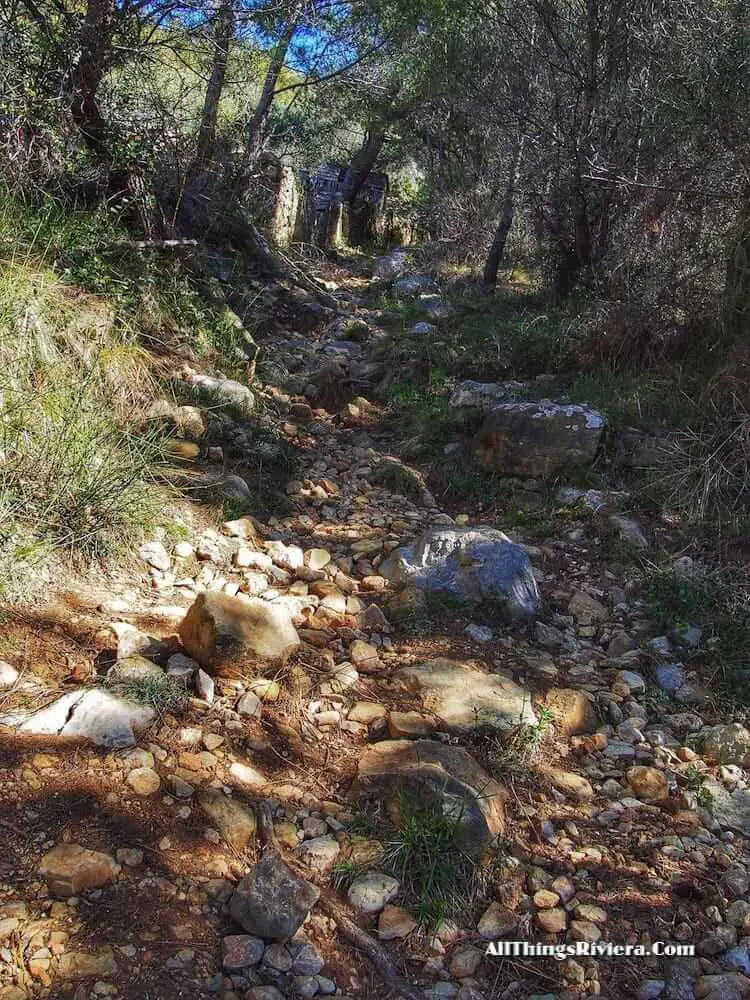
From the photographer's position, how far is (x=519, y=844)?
7.34 ft

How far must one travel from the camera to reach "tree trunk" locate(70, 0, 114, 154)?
16.3 feet

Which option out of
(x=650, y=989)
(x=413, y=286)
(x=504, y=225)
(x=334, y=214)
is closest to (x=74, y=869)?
(x=650, y=989)

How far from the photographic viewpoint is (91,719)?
89.1 inches

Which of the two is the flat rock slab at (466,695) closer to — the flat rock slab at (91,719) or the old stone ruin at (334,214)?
the flat rock slab at (91,719)

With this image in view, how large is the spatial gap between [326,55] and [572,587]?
617cm

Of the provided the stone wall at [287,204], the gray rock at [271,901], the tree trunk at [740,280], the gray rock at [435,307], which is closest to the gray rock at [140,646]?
the gray rock at [271,901]

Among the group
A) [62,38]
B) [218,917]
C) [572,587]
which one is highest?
[62,38]

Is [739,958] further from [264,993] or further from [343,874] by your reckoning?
[264,993]

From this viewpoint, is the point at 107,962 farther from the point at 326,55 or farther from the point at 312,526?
the point at 326,55

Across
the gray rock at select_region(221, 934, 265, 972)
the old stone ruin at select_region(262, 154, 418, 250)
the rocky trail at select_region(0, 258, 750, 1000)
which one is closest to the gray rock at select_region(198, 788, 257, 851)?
the rocky trail at select_region(0, 258, 750, 1000)

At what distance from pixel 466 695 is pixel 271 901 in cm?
A: 115

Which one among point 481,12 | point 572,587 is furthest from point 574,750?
point 481,12

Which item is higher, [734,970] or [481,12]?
[481,12]

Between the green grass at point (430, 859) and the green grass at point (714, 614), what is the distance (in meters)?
1.53
